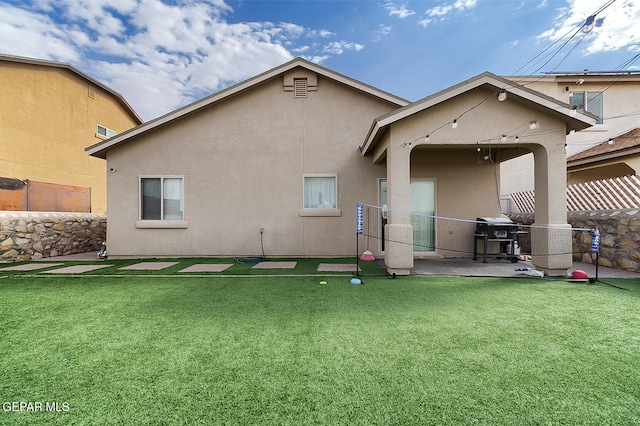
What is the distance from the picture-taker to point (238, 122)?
351 inches

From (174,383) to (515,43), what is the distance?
1323 centimetres

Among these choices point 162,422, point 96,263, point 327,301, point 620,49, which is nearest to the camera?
point 162,422

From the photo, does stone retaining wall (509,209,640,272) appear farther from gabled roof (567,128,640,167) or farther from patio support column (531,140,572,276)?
gabled roof (567,128,640,167)

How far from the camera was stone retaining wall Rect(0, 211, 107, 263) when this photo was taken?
8383mm

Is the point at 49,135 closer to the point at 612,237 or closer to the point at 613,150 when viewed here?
the point at 612,237

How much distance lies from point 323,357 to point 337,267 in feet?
14.7

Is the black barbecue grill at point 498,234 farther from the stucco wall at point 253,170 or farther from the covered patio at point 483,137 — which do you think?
the stucco wall at point 253,170

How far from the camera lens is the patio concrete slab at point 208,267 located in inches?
274

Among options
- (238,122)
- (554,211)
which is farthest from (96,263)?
(554,211)


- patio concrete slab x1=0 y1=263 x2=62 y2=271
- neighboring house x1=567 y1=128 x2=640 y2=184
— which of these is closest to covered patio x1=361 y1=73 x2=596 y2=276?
neighboring house x1=567 y1=128 x2=640 y2=184

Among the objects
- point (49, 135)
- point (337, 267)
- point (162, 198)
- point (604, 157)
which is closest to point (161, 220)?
point (162, 198)

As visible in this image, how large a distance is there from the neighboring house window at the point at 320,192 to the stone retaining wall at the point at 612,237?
671 centimetres

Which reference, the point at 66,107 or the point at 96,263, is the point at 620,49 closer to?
the point at 96,263

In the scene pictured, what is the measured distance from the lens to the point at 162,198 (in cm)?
895
